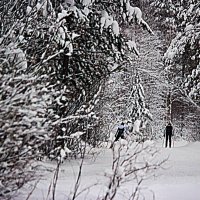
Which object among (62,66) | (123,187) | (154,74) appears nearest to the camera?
(123,187)

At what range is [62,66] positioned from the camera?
977cm

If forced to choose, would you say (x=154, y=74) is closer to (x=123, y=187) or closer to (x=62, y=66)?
(x=62, y=66)

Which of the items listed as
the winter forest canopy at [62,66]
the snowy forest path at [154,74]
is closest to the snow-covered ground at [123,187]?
the winter forest canopy at [62,66]

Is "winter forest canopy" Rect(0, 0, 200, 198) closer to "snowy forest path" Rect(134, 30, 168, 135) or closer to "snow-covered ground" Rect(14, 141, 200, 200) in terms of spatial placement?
"snow-covered ground" Rect(14, 141, 200, 200)

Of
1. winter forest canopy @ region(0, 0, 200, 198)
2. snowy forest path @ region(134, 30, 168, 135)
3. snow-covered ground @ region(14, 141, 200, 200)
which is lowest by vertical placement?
snow-covered ground @ region(14, 141, 200, 200)

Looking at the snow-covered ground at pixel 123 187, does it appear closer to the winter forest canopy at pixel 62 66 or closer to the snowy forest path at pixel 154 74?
the winter forest canopy at pixel 62 66

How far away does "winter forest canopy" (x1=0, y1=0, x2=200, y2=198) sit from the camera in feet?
13.6

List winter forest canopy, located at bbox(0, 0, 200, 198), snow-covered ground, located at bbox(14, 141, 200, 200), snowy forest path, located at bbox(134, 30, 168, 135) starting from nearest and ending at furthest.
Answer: winter forest canopy, located at bbox(0, 0, 200, 198) < snow-covered ground, located at bbox(14, 141, 200, 200) < snowy forest path, located at bbox(134, 30, 168, 135)

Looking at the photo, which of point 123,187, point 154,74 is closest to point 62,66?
point 123,187

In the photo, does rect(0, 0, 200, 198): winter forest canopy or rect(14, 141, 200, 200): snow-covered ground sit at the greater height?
rect(0, 0, 200, 198): winter forest canopy

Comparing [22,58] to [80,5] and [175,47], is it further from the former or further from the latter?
[175,47]

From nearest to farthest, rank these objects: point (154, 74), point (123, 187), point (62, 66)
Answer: point (123, 187)
point (62, 66)
point (154, 74)

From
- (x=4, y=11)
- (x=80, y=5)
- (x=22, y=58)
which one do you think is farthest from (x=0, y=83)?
(x=80, y=5)

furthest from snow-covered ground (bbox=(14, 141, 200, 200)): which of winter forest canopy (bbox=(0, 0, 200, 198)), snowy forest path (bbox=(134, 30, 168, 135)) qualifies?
snowy forest path (bbox=(134, 30, 168, 135))
